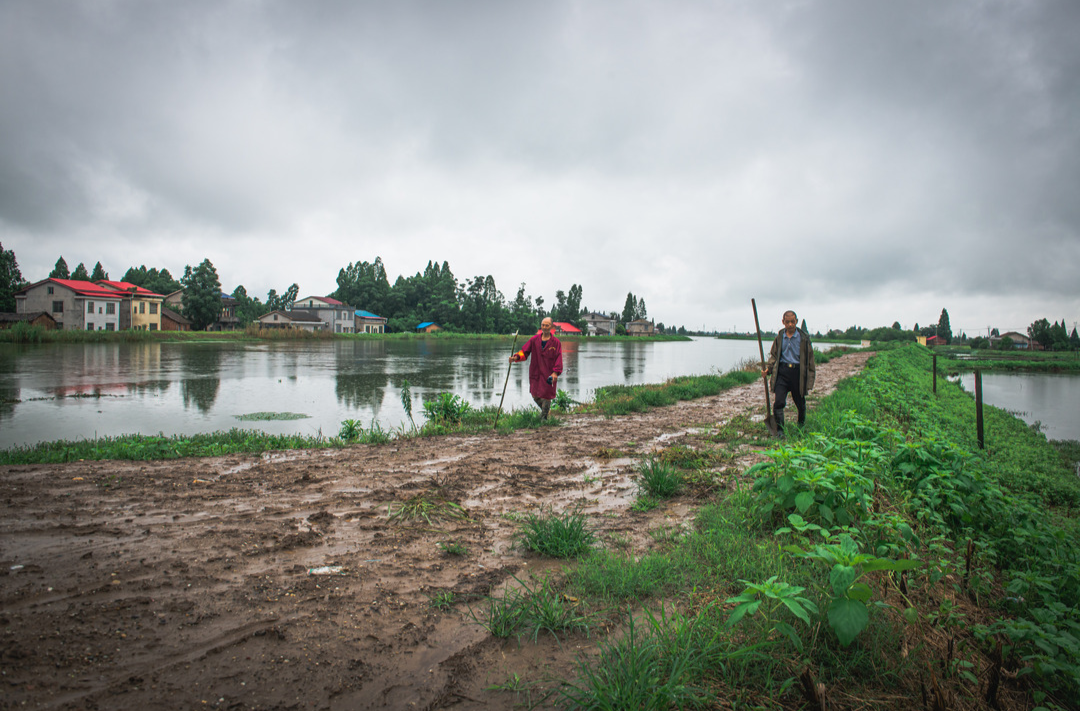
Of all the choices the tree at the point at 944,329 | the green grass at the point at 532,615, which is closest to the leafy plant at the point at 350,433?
the green grass at the point at 532,615

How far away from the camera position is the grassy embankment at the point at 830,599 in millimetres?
2299

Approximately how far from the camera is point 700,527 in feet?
14.2

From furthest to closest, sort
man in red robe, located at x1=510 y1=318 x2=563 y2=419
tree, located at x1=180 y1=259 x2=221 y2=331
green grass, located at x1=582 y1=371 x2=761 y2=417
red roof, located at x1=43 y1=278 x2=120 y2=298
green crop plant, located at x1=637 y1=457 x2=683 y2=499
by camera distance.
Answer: tree, located at x1=180 y1=259 x2=221 y2=331 → red roof, located at x1=43 y1=278 x2=120 y2=298 → green grass, located at x1=582 y1=371 x2=761 y2=417 → man in red robe, located at x1=510 y1=318 x2=563 y2=419 → green crop plant, located at x1=637 y1=457 x2=683 y2=499

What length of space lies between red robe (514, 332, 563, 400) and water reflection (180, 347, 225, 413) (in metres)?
9.48

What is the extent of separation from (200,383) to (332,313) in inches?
2573

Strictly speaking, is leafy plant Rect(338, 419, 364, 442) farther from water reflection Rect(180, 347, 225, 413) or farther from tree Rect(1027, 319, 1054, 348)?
tree Rect(1027, 319, 1054, 348)

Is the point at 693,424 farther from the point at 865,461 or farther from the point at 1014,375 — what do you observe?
the point at 1014,375

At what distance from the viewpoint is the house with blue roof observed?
8274cm

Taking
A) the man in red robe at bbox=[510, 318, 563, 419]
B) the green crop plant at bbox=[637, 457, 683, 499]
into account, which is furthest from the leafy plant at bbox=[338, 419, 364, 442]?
the green crop plant at bbox=[637, 457, 683, 499]

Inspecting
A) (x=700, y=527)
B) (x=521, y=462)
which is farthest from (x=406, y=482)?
(x=700, y=527)

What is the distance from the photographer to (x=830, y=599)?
274 centimetres

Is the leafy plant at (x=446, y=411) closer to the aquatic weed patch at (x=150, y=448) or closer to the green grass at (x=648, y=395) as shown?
the aquatic weed patch at (x=150, y=448)

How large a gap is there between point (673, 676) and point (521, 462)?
490 cm

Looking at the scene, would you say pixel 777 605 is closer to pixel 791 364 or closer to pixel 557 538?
pixel 557 538
